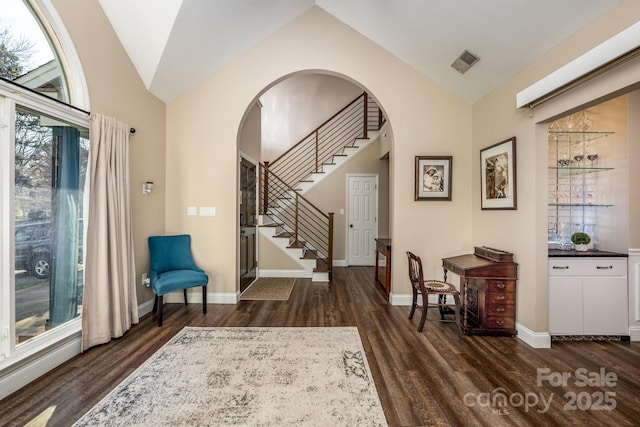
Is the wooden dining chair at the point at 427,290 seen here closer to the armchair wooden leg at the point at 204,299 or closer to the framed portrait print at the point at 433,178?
the framed portrait print at the point at 433,178

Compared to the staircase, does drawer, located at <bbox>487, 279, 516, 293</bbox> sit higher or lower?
lower

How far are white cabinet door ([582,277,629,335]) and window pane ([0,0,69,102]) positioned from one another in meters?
5.40

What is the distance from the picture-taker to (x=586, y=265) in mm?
2986


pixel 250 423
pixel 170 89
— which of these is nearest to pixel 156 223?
pixel 170 89

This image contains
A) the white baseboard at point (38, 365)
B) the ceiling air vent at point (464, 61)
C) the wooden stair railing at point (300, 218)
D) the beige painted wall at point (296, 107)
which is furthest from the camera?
the beige painted wall at point (296, 107)

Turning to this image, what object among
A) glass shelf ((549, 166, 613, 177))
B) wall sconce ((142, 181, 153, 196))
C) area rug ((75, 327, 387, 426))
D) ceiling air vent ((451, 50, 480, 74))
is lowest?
area rug ((75, 327, 387, 426))

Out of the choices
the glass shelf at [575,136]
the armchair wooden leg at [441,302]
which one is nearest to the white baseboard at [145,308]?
the armchair wooden leg at [441,302]

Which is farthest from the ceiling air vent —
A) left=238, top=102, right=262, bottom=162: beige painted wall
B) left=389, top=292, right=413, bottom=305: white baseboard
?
left=238, top=102, right=262, bottom=162: beige painted wall

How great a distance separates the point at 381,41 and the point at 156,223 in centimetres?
397

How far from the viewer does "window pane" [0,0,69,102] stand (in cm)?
219

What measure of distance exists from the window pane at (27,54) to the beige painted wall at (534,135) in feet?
14.6

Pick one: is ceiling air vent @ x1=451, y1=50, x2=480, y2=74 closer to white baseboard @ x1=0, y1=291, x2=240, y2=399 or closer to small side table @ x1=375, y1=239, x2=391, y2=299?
small side table @ x1=375, y1=239, x2=391, y2=299

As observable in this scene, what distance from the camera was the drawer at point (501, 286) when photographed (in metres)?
3.15

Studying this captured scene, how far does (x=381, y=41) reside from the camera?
157 inches
